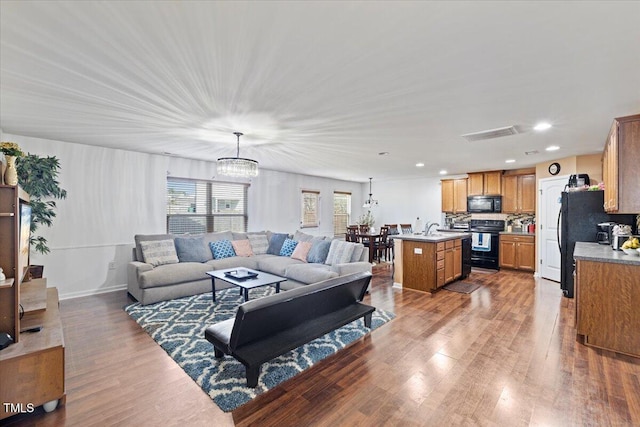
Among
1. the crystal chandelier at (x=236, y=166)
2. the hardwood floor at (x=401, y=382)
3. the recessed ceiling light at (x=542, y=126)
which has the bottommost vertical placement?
the hardwood floor at (x=401, y=382)

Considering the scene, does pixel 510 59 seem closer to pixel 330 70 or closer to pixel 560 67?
pixel 560 67

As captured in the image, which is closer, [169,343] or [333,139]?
[169,343]

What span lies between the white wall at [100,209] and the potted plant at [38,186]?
0.83 ft

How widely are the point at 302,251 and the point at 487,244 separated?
4.44 meters

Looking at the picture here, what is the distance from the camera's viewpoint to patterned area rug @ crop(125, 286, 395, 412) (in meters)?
2.21

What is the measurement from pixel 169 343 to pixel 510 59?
3.82m

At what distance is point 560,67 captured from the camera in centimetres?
203

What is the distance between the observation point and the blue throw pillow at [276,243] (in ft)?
19.4

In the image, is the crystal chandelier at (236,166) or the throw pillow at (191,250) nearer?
the crystal chandelier at (236,166)

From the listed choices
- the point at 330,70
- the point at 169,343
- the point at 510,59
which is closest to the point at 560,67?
the point at 510,59

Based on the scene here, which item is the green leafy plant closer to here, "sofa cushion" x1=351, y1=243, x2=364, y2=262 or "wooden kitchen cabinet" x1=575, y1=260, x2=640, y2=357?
"sofa cushion" x1=351, y1=243, x2=364, y2=262

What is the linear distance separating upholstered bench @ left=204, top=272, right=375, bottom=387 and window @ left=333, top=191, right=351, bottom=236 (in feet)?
19.9

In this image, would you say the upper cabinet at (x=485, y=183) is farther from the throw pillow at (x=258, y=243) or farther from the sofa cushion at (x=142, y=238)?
the sofa cushion at (x=142, y=238)

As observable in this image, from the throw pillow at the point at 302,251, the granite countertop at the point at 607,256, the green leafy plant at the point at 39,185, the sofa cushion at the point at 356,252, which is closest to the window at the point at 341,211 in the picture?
the throw pillow at the point at 302,251
